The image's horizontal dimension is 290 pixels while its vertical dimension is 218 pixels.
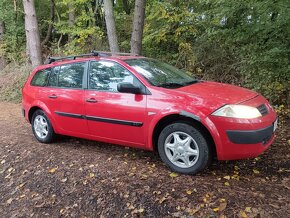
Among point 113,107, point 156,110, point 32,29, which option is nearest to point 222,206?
point 156,110

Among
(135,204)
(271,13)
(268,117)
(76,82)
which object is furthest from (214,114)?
(271,13)

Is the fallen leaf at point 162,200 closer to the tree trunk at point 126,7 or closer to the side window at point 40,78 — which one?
the side window at point 40,78

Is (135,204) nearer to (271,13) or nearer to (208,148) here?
(208,148)

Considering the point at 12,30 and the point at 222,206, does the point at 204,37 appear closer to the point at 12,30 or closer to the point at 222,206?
the point at 222,206

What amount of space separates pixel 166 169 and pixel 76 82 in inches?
87.2

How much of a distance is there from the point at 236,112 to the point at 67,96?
2982 millimetres

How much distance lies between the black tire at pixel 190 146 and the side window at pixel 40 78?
2918 millimetres

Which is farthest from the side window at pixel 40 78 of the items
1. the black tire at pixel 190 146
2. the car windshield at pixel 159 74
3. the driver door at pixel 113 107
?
the black tire at pixel 190 146

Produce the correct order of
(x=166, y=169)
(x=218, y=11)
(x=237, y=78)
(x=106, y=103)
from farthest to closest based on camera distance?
1. (x=237, y=78)
2. (x=218, y=11)
3. (x=106, y=103)
4. (x=166, y=169)

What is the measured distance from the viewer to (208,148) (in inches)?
158

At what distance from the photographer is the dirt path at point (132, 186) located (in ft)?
11.5

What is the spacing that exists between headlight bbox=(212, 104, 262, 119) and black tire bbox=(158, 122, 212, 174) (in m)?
0.39

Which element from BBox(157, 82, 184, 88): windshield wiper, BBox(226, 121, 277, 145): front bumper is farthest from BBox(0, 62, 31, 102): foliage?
BBox(226, 121, 277, 145): front bumper

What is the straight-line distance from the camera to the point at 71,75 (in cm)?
550
